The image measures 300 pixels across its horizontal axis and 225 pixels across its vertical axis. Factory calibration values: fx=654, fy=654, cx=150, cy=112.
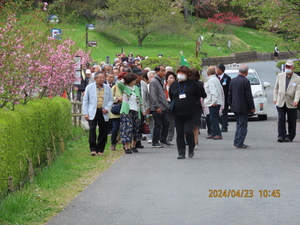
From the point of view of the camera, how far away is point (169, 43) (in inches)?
2539

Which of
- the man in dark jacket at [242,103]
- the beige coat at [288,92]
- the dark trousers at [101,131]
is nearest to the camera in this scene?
the dark trousers at [101,131]

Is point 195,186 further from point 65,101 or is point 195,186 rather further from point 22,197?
point 65,101

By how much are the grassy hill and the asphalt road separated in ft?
121

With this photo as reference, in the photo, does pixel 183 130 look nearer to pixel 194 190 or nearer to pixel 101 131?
pixel 101 131

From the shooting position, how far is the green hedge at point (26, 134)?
9.09 metres

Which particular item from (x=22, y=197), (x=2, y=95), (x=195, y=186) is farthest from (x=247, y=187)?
(x=2, y=95)

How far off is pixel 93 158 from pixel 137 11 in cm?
4627

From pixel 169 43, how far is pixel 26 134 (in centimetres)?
5461

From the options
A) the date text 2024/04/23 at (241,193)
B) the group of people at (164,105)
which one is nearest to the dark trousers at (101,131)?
the group of people at (164,105)

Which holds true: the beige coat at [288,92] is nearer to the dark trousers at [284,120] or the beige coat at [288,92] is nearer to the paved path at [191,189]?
the dark trousers at [284,120]

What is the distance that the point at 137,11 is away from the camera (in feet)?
193

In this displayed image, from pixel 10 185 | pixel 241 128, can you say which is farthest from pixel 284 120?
pixel 10 185

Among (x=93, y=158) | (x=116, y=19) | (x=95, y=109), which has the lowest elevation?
(x=93, y=158)

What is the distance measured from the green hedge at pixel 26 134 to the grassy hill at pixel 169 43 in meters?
36.0
